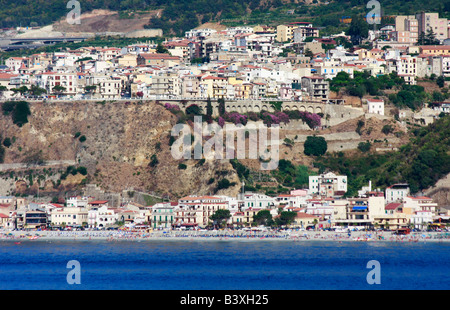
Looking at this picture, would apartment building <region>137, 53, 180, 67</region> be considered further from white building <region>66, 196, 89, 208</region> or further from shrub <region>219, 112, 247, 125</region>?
white building <region>66, 196, 89, 208</region>

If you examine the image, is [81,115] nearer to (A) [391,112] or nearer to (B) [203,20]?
(A) [391,112]

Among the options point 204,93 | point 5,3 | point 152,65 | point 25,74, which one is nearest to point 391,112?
point 204,93

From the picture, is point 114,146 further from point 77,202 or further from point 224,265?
point 224,265

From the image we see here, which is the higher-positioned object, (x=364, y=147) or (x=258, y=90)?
(x=258, y=90)

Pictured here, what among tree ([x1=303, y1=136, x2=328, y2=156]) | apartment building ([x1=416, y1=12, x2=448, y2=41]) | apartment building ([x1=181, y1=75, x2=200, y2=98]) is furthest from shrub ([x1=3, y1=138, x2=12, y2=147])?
apartment building ([x1=416, y1=12, x2=448, y2=41])

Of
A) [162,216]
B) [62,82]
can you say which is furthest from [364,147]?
[62,82]

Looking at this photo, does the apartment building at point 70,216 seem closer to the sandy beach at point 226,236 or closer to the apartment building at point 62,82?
the sandy beach at point 226,236
